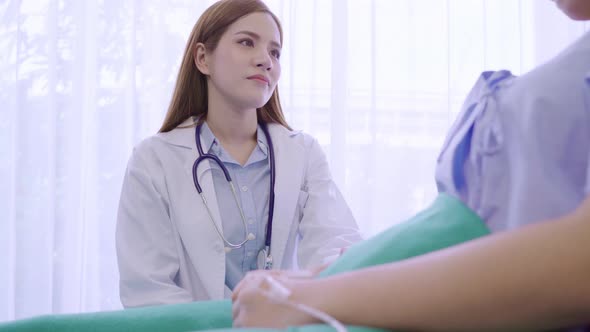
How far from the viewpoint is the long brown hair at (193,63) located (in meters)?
1.63

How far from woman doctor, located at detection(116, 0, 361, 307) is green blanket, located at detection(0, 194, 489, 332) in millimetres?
658

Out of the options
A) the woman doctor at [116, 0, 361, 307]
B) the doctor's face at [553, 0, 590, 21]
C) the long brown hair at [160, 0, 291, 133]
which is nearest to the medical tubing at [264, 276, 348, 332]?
the doctor's face at [553, 0, 590, 21]

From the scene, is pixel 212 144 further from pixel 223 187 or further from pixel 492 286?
pixel 492 286

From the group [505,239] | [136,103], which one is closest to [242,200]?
[136,103]

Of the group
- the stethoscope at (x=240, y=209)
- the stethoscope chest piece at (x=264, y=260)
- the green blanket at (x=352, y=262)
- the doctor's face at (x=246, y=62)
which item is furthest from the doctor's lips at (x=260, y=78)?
the green blanket at (x=352, y=262)

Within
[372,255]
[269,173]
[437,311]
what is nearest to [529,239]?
[437,311]

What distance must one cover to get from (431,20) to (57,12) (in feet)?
4.87

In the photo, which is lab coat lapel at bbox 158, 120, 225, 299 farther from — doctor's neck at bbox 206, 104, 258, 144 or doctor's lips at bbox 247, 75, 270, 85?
doctor's lips at bbox 247, 75, 270, 85

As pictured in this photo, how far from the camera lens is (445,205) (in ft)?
1.89

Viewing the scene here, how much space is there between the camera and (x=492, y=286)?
0.42 metres

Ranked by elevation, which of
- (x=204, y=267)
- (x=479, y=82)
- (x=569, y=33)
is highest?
(x=569, y=33)

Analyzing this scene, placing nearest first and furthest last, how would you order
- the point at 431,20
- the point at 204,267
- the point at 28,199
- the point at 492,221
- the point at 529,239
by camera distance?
the point at 529,239 → the point at 492,221 → the point at 204,267 → the point at 28,199 → the point at 431,20

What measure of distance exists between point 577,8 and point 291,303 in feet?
1.50

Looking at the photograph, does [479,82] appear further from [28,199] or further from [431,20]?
[28,199]
